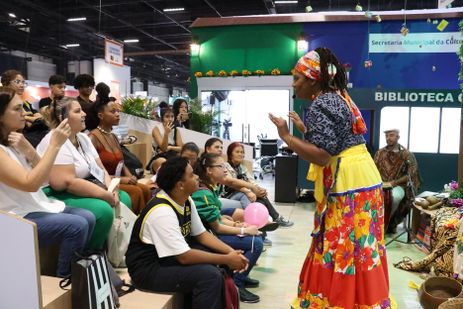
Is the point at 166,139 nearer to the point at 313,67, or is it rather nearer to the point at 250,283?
the point at 250,283

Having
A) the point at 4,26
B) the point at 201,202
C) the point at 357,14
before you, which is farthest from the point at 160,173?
the point at 4,26

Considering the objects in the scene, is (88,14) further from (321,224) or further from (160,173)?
(321,224)

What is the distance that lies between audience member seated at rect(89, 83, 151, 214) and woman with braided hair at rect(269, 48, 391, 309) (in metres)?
1.92

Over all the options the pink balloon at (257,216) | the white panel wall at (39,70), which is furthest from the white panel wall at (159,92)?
the pink balloon at (257,216)

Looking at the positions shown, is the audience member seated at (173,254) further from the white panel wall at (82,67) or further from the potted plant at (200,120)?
the white panel wall at (82,67)

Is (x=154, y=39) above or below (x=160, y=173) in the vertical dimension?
above

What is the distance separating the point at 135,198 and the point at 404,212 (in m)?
3.59

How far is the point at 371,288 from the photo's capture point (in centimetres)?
194

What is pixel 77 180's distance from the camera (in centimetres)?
271

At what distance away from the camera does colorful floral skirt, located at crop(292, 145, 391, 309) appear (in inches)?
75.3

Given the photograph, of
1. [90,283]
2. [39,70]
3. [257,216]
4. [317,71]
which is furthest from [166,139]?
[39,70]

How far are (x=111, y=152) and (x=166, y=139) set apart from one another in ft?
4.87

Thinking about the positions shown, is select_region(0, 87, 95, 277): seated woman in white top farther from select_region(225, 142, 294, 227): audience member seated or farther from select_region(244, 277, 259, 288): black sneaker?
select_region(225, 142, 294, 227): audience member seated

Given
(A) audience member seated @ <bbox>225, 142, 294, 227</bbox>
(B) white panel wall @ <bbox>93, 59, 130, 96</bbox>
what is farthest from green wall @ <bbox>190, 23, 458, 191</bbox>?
(B) white panel wall @ <bbox>93, 59, 130, 96</bbox>
